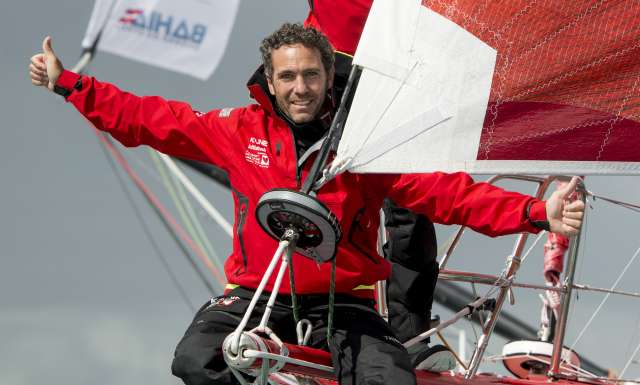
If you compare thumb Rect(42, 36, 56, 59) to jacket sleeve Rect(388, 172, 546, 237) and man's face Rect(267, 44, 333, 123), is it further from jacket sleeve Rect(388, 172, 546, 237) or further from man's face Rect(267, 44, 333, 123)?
jacket sleeve Rect(388, 172, 546, 237)

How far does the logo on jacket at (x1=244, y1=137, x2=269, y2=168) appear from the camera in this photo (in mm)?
4520

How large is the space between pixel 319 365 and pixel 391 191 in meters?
0.71

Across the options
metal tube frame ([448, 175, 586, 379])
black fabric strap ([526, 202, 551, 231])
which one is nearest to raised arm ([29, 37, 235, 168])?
A: black fabric strap ([526, 202, 551, 231])

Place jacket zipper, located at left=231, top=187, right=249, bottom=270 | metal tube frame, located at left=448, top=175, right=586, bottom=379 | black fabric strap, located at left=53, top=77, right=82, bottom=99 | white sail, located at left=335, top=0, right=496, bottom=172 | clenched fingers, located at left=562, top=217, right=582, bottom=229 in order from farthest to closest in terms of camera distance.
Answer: metal tube frame, located at left=448, top=175, right=586, bottom=379, black fabric strap, located at left=53, top=77, right=82, bottom=99, jacket zipper, located at left=231, top=187, right=249, bottom=270, white sail, located at left=335, top=0, right=496, bottom=172, clenched fingers, located at left=562, top=217, right=582, bottom=229

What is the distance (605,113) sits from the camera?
446 cm

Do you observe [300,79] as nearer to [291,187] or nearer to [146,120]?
[291,187]

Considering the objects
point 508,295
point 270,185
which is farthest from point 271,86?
point 508,295

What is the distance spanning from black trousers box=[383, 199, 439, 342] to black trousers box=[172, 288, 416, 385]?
146cm

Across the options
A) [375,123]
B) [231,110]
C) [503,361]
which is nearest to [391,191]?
Answer: [375,123]

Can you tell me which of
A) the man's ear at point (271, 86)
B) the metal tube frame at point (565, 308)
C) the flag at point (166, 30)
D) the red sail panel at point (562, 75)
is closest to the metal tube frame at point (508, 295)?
the metal tube frame at point (565, 308)

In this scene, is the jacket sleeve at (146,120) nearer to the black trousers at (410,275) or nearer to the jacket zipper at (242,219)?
the jacket zipper at (242,219)

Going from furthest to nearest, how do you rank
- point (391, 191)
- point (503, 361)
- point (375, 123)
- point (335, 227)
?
point (503, 361) < point (391, 191) < point (375, 123) < point (335, 227)

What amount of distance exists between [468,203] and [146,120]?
1198mm

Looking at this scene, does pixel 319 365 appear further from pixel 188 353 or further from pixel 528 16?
pixel 528 16
